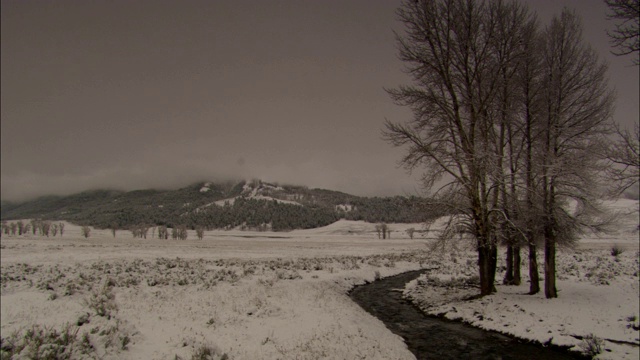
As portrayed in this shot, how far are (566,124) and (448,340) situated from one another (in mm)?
9956

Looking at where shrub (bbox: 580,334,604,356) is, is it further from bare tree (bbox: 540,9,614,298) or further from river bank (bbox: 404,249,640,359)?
bare tree (bbox: 540,9,614,298)

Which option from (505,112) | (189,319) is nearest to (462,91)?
(505,112)

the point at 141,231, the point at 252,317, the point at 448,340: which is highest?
the point at 252,317

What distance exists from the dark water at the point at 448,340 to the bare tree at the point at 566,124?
4.12 m

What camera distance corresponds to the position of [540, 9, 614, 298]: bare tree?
1203cm

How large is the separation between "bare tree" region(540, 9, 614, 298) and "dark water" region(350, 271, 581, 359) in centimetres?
412

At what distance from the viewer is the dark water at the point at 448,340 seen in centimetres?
912

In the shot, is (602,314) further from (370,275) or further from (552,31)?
(370,275)

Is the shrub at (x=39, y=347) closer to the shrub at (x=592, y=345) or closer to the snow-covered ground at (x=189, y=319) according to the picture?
the snow-covered ground at (x=189, y=319)

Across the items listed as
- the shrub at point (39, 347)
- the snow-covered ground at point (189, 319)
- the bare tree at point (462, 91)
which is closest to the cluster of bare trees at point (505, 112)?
the bare tree at point (462, 91)

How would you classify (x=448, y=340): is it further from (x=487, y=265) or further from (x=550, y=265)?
(x=550, y=265)

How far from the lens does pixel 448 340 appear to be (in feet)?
34.1

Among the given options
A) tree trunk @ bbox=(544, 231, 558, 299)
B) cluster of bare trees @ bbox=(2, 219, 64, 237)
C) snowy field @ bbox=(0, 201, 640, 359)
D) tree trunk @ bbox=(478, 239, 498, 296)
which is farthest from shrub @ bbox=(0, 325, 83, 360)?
cluster of bare trees @ bbox=(2, 219, 64, 237)

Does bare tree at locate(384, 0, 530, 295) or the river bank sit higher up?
bare tree at locate(384, 0, 530, 295)
